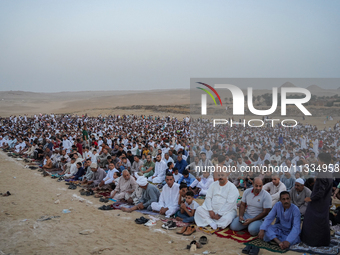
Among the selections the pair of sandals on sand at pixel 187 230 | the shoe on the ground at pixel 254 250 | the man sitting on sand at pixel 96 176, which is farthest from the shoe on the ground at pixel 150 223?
the man sitting on sand at pixel 96 176

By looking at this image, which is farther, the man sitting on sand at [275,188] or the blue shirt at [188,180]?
the blue shirt at [188,180]

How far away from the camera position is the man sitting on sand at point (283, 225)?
13.3ft

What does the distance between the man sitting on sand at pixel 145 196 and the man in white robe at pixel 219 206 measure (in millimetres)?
1274

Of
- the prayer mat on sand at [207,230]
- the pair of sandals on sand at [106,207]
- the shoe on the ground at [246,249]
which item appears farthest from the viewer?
the pair of sandals on sand at [106,207]

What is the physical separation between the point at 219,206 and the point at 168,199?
3.80 ft

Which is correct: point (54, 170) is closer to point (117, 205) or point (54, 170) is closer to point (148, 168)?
point (148, 168)

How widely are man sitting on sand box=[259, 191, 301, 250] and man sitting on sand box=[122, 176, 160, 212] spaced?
2458mm

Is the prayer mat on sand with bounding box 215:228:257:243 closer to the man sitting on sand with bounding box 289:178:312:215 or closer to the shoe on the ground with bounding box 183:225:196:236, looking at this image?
the shoe on the ground with bounding box 183:225:196:236

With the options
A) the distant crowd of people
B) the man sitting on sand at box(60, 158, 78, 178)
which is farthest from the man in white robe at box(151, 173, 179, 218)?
the man sitting on sand at box(60, 158, 78, 178)

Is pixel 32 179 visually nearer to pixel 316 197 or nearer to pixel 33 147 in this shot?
pixel 33 147

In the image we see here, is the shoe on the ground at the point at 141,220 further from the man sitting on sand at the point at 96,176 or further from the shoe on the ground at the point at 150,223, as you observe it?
the man sitting on sand at the point at 96,176

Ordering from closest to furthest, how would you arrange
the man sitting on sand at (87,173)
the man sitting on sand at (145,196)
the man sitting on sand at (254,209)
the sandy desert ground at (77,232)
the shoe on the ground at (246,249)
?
1. the shoe on the ground at (246,249)
2. the sandy desert ground at (77,232)
3. the man sitting on sand at (254,209)
4. the man sitting on sand at (145,196)
5. the man sitting on sand at (87,173)

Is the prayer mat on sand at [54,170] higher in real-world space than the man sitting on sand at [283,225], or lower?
lower

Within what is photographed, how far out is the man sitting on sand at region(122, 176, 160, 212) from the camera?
5.93 m
